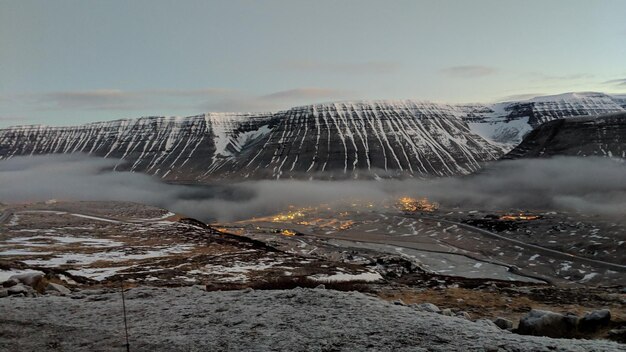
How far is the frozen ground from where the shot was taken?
444 inches

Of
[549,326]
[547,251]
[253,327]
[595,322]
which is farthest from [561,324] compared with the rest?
[547,251]

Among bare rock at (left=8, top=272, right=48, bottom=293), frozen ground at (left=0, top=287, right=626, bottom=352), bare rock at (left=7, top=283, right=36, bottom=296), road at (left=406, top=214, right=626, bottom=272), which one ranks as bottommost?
road at (left=406, top=214, right=626, bottom=272)

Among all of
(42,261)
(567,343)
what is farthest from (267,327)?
(42,261)

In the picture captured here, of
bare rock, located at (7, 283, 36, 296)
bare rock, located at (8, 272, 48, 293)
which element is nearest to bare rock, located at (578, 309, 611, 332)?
bare rock, located at (7, 283, 36, 296)

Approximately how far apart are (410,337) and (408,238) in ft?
Result: 425

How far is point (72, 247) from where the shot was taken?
6288 cm

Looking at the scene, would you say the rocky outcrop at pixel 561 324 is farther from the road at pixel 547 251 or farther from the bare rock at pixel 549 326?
the road at pixel 547 251

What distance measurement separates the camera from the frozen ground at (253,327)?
11266mm

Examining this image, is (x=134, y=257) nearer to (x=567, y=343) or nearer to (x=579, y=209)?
(x=567, y=343)

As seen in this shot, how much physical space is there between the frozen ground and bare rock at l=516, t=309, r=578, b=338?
132cm

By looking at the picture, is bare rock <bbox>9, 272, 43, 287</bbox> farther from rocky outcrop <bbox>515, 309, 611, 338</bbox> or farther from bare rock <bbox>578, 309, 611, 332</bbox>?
bare rock <bbox>578, 309, 611, 332</bbox>

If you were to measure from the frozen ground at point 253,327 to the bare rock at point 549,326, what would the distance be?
132 cm

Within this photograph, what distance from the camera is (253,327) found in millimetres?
13031

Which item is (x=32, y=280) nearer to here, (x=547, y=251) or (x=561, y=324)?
(x=561, y=324)
